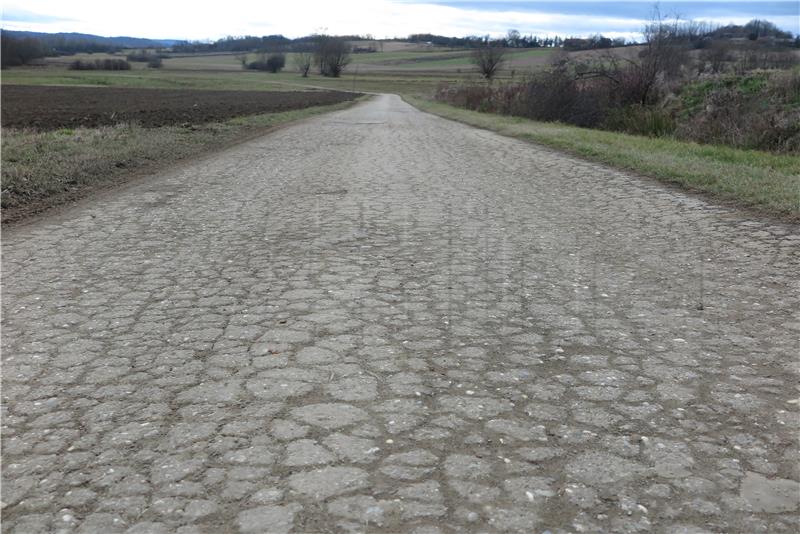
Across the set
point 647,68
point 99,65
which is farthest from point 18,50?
point 647,68

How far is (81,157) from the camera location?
11773 mm

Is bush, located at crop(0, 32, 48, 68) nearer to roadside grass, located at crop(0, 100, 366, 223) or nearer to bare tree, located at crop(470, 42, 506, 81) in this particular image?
bare tree, located at crop(470, 42, 506, 81)

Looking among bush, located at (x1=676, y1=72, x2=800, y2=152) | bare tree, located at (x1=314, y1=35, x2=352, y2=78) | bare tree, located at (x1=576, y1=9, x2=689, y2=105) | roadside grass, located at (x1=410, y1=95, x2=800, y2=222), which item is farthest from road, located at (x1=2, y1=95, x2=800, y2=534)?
bare tree, located at (x1=314, y1=35, x2=352, y2=78)

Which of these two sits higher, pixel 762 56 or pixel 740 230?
pixel 762 56

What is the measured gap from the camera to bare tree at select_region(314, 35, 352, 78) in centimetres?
12619

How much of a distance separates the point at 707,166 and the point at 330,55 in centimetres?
12262

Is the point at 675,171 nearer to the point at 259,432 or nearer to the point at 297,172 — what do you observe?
the point at 297,172

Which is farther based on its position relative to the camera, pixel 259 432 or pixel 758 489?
pixel 259 432

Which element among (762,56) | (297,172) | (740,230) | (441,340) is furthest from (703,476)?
(762,56)

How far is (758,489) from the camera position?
2922 millimetres

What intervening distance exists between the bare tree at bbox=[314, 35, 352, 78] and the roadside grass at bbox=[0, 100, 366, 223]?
367 ft

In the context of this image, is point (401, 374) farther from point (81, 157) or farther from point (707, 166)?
point (81, 157)

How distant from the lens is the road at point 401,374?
9.38 feet

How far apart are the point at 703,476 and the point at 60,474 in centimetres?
286
